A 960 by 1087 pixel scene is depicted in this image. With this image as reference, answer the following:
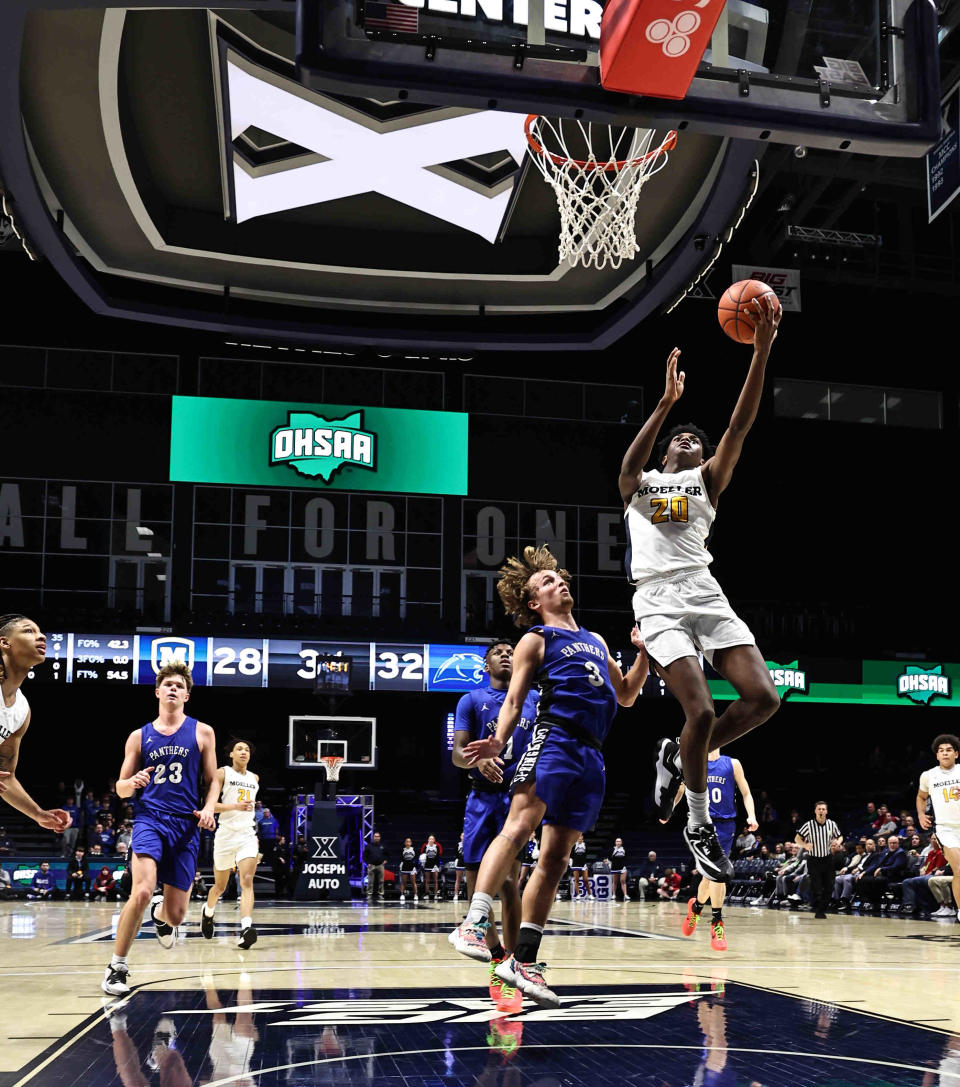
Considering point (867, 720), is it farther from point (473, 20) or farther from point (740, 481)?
point (473, 20)

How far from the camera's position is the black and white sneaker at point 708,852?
218 inches

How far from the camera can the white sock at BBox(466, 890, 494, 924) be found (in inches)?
214

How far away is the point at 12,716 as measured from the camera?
16.2 feet

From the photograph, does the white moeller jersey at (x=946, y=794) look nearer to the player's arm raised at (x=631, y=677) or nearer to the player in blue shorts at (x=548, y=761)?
the player's arm raised at (x=631, y=677)

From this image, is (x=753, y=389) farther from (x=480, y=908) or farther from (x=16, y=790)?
(x=16, y=790)

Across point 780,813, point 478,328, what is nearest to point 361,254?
point 478,328

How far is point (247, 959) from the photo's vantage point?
9.45 m

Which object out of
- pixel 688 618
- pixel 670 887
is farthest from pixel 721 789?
pixel 670 887

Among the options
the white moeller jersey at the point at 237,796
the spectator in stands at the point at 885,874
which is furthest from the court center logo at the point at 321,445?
the white moeller jersey at the point at 237,796

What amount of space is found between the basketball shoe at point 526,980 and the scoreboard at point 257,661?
21154mm

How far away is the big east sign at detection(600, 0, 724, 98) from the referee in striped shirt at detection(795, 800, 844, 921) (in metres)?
11.7

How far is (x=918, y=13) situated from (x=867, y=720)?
102 ft

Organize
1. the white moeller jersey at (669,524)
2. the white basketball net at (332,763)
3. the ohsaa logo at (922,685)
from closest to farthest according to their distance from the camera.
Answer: the white moeller jersey at (669,524), the white basketball net at (332,763), the ohsaa logo at (922,685)

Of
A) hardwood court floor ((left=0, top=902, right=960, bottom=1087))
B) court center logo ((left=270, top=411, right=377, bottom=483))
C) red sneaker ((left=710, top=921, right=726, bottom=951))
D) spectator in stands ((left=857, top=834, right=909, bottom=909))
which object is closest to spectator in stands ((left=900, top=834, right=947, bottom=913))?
spectator in stands ((left=857, top=834, right=909, bottom=909))
